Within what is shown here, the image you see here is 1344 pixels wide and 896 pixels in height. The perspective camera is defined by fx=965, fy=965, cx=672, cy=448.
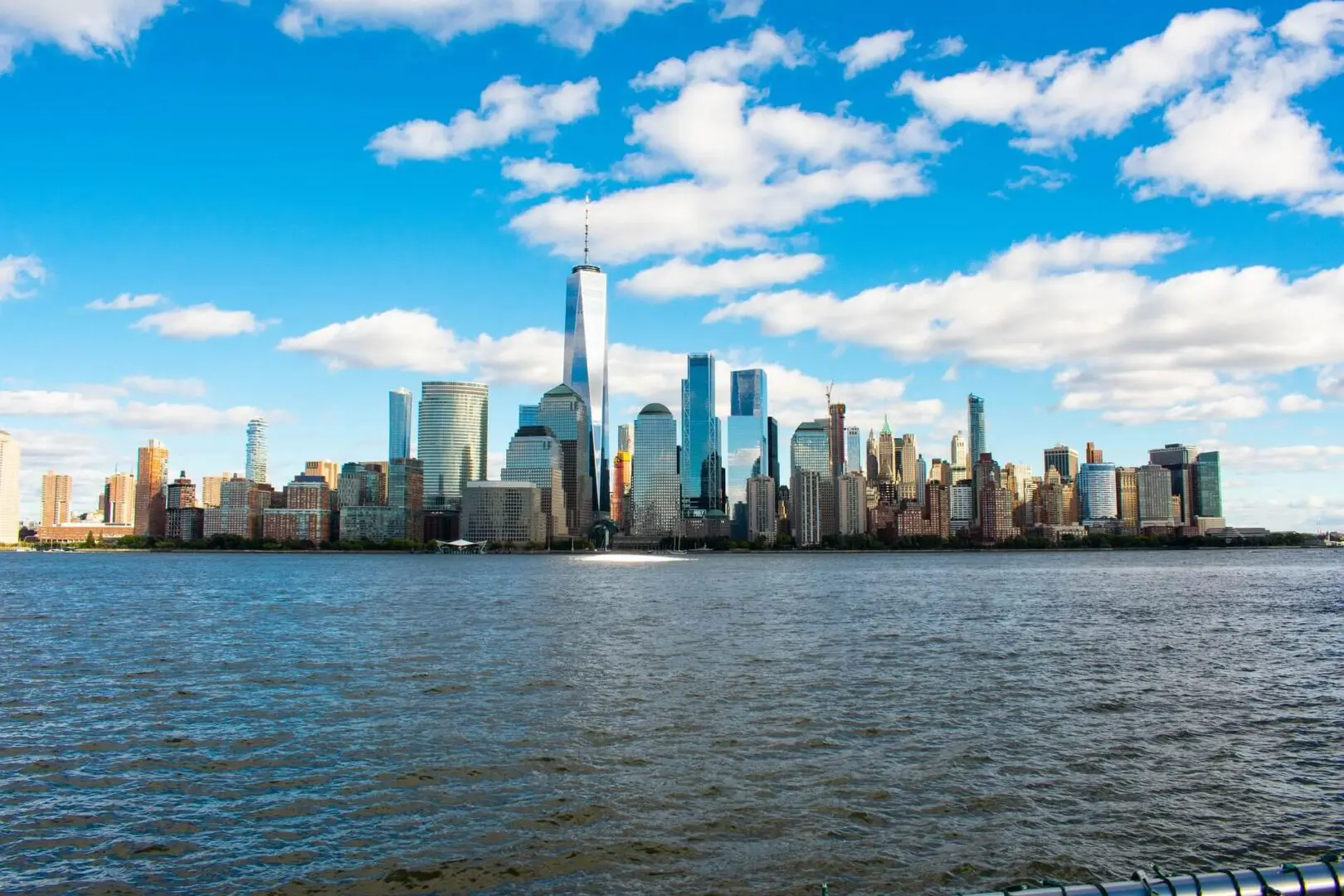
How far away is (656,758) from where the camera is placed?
2928 centimetres

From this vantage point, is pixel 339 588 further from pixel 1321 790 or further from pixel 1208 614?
pixel 1321 790

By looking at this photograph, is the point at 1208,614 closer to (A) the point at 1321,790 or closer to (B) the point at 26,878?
(A) the point at 1321,790

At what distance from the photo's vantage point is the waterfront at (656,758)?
2058 centimetres

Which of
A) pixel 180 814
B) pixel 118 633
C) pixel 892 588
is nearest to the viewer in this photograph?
pixel 180 814

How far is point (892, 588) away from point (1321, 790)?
10532 cm

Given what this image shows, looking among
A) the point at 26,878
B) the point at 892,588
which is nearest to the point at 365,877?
the point at 26,878

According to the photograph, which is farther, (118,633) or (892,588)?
(892,588)

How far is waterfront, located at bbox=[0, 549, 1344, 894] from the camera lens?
2058cm

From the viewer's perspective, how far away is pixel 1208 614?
8362 cm

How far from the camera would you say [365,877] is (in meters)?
19.5

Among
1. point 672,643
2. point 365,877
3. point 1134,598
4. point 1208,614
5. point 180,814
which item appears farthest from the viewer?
point 1134,598

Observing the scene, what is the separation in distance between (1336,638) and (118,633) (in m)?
82.8

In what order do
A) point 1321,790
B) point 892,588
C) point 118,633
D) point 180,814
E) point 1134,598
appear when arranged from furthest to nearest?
point 892,588 < point 1134,598 < point 118,633 < point 1321,790 < point 180,814

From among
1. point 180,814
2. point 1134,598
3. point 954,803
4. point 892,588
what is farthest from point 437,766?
point 892,588
